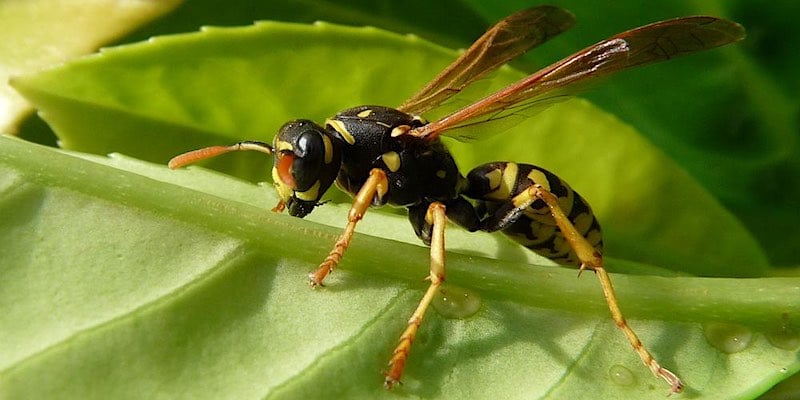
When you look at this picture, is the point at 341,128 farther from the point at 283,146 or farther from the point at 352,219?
the point at 352,219

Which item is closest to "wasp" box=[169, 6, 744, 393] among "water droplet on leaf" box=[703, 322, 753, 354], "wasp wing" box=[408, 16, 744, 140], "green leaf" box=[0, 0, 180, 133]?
"wasp wing" box=[408, 16, 744, 140]

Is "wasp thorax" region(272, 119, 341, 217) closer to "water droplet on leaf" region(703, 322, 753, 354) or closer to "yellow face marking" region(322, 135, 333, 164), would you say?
"yellow face marking" region(322, 135, 333, 164)

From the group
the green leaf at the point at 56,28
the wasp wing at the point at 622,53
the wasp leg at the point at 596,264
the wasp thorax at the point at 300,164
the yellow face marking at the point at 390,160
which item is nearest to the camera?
the wasp leg at the point at 596,264

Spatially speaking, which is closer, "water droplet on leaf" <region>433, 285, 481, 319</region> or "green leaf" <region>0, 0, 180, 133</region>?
"water droplet on leaf" <region>433, 285, 481, 319</region>

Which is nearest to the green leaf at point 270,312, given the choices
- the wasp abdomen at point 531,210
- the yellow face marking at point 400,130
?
the wasp abdomen at point 531,210

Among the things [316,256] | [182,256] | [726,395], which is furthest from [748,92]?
[182,256]

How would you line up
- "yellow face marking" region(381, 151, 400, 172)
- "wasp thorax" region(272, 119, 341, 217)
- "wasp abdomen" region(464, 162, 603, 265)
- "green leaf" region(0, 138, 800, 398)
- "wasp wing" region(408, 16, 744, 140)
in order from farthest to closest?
"yellow face marking" region(381, 151, 400, 172), "wasp abdomen" region(464, 162, 603, 265), "wasp thorax" region(272, 119, 341, 217), "wasp wing" region(408, 16, 744, 140), "green leaf" region(0, 138, 800, 398)

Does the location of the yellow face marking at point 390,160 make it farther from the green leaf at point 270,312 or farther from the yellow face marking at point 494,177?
the green leaf at point 270,312
